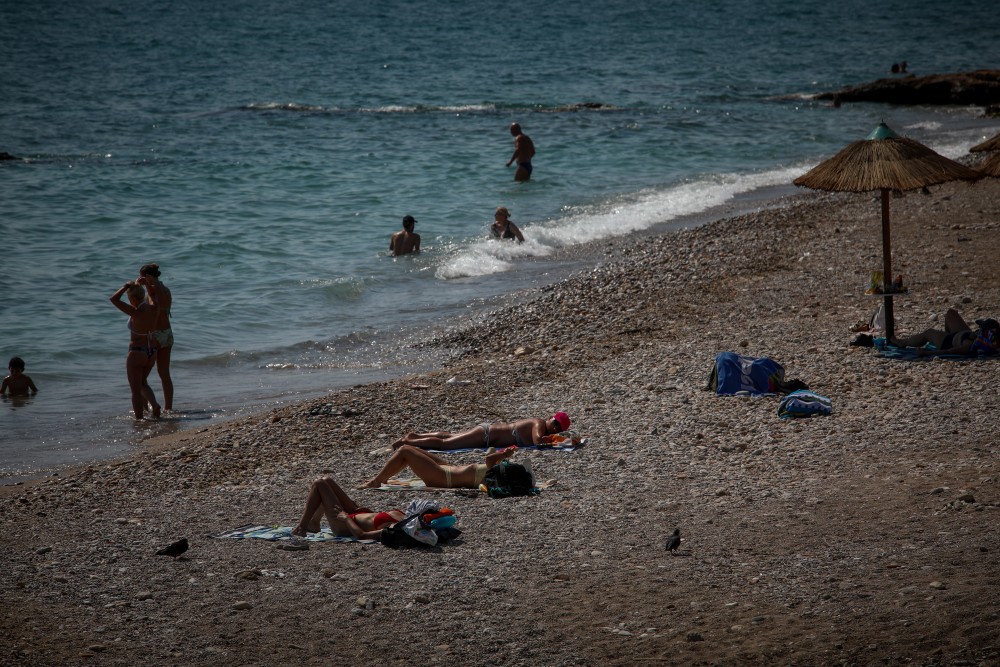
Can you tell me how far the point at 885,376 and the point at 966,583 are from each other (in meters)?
4.02

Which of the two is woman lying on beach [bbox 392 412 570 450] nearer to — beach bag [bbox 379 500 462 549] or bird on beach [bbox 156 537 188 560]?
beach bag [bbox 379 500 462 549]

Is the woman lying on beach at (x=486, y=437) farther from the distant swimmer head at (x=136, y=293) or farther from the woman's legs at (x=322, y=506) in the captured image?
the distant swimmer head at (x=136, y=293)

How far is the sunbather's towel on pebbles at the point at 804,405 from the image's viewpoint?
8.23m

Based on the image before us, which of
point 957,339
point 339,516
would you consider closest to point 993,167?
point 957,339

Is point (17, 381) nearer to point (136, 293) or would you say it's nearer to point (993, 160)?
point (136, 293)

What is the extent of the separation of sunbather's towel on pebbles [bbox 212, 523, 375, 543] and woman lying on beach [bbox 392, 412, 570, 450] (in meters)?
1.62

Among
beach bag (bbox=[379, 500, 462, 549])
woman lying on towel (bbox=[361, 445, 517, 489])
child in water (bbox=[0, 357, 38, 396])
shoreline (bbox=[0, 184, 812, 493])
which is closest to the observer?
beach bag (bbox=[379, 500, 462, 549])

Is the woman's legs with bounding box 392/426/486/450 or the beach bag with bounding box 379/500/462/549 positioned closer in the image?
the beach bag with bounding box 379/500/462/549

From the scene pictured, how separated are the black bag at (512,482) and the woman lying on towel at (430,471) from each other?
1.02 ft

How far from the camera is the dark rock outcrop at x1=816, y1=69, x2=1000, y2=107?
34.2m

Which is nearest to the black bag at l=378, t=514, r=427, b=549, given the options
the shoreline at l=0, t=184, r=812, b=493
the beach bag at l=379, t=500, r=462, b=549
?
the beach bag at l=379, t=500, r=462, b=549

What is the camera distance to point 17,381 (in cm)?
1146

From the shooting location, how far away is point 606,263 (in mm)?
16141

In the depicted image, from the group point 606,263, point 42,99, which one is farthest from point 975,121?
point 42,99
